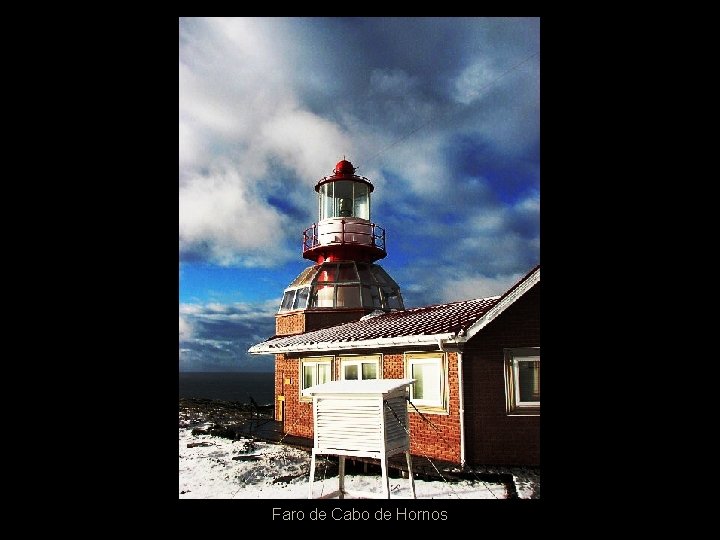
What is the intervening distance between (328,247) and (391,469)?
36.1ft

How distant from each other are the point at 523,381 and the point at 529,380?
136 millimetres

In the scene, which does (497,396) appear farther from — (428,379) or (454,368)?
(428,379)

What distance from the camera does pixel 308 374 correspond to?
49.4 ft

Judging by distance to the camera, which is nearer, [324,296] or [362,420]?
[362,420]

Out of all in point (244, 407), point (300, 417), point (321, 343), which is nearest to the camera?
point (321, 343)

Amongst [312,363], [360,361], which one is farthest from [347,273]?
[360,361]

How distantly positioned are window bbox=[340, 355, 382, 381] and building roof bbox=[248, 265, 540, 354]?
1.53ft

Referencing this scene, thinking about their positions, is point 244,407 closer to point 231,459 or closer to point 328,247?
point 328,247

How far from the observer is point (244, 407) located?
85.1 feet

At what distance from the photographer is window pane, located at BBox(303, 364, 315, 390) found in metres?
14.9

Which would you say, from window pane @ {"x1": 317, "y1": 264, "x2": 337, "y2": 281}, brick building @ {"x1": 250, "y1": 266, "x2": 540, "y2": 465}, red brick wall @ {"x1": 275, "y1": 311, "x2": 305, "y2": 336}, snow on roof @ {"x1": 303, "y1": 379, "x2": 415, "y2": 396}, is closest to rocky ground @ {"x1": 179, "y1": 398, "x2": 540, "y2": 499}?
brick building @ {"x1": 250, "y1": 266, "x2": 540, "y2": 465}
